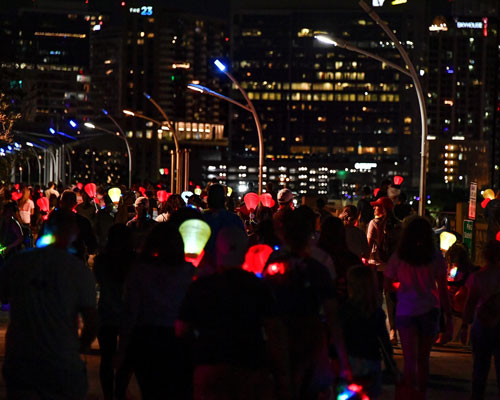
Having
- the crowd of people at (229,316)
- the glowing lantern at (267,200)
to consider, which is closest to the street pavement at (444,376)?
the crowd of people at (229,316)

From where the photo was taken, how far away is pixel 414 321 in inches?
354

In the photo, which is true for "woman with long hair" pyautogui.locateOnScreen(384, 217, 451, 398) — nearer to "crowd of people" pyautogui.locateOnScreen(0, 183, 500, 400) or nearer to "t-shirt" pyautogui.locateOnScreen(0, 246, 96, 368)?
"crowd of people" pyautogui.locateOnScreen(0, 183, 500, 400)

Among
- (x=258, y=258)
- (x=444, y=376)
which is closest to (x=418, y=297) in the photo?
(x=258, y=258)

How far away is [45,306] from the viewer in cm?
601

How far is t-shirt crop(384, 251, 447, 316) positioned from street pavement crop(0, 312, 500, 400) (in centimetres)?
115

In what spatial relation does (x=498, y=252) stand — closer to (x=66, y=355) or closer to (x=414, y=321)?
(x=414, y=321)

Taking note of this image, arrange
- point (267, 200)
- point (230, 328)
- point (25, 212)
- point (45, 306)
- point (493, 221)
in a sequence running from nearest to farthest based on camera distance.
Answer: point (45, 306), point (230, 328), point (493, 221), point (25, 212), point (267, 200)

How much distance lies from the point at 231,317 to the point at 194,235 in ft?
10.9

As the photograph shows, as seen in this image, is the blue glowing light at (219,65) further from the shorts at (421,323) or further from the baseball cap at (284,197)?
the shorts at (421,323)

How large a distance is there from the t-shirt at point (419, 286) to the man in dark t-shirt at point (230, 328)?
2.95m

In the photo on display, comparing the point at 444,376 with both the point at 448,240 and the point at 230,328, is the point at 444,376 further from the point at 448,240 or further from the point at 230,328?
the point at 230,328

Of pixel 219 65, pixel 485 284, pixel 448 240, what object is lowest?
pixel 448 240

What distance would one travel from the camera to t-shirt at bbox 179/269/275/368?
6.13 meters

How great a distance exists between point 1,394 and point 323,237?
10.3ft
